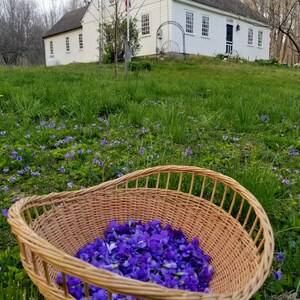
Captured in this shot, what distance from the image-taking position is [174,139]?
2.89 m

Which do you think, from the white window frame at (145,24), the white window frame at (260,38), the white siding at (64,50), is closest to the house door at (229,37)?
the white window frame at (260,38)

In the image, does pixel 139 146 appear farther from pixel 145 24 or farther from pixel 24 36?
pixel 24 36

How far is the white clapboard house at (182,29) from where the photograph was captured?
16.0 m

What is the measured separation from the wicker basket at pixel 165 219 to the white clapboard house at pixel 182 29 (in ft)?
40.9

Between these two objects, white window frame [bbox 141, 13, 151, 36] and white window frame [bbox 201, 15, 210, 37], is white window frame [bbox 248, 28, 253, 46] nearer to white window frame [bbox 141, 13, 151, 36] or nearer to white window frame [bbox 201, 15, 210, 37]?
white window frame [bbox 201, 15, 210, 37]

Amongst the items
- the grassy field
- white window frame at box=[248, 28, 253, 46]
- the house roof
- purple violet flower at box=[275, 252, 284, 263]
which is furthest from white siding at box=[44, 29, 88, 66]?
purple violet flower at box=[275, 252, 284, 263]

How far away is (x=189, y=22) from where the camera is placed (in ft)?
55.4

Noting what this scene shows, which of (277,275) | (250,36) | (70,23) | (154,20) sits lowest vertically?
(277,275)

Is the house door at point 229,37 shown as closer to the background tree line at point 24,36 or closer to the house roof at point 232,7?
the house roof at point 232,7

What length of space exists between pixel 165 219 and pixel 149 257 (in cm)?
40

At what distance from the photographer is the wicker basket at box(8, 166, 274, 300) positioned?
114cm

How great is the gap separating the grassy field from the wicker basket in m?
0.15

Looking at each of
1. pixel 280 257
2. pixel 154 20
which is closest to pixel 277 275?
pixel 280 257

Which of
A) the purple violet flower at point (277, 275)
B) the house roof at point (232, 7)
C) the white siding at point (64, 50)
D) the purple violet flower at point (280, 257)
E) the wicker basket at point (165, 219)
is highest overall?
the house roof at point (232, 7)
